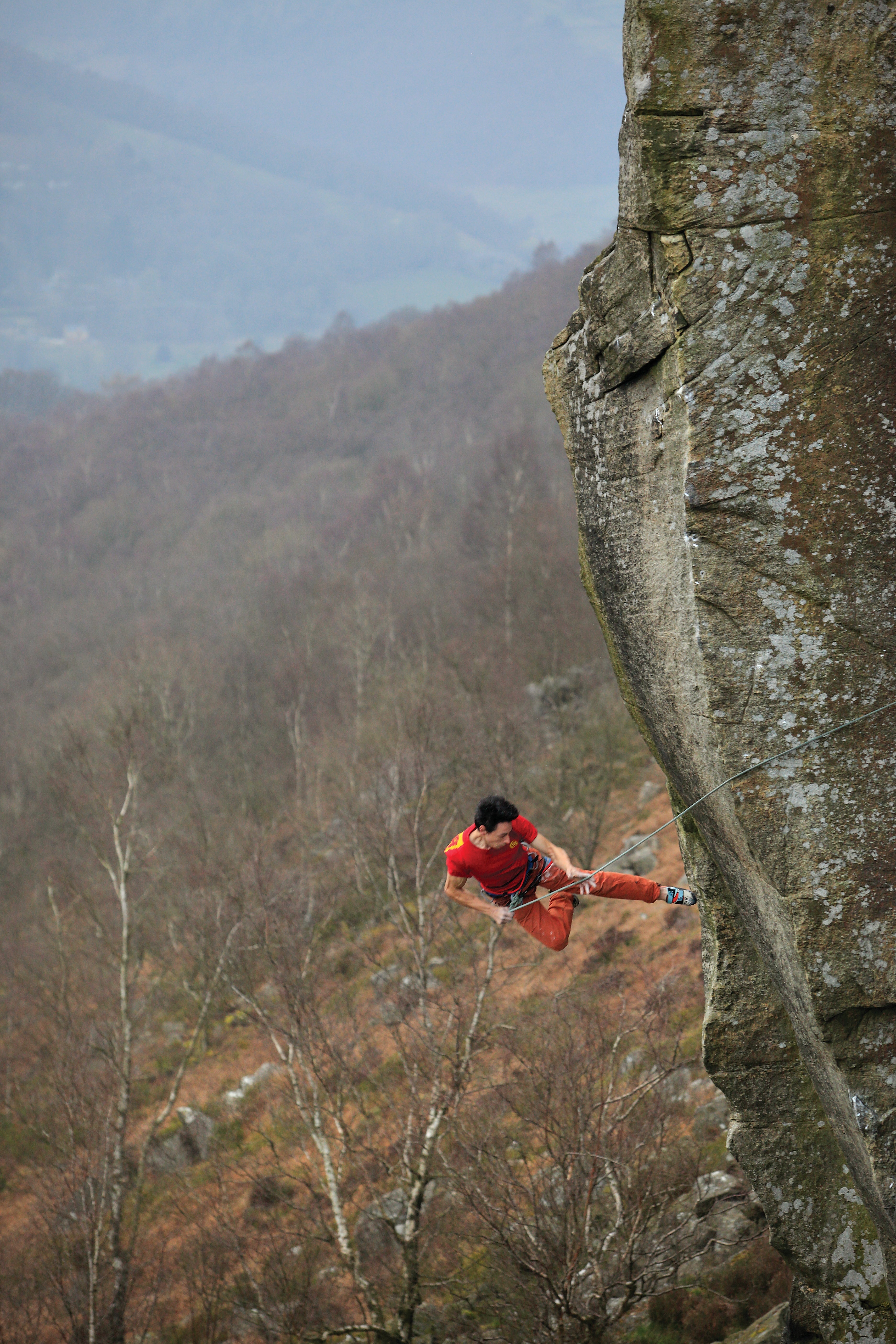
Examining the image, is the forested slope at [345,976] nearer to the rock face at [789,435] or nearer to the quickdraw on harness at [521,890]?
the quickdraw on harness at [521,890]

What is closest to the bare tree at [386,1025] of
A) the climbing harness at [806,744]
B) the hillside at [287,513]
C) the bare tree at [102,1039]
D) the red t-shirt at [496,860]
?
the bare tree at [102,1039]

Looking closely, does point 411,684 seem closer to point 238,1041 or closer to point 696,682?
point 238,1041

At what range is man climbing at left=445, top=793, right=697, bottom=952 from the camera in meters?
6.41

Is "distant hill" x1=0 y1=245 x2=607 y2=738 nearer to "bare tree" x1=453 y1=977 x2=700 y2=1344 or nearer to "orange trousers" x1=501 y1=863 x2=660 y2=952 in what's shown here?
"bare tree" x1=453 y1=977 x2=700 y2=1344

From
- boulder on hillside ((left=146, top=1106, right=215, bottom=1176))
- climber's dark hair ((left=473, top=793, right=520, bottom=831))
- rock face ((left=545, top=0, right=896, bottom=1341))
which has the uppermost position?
rock face ((left=545, top=0, right=896, bottom=1341))

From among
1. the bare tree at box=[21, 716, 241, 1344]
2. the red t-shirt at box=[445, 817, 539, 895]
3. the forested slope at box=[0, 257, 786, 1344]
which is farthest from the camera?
the bare tree at box=[21, 716, 241, 1344]

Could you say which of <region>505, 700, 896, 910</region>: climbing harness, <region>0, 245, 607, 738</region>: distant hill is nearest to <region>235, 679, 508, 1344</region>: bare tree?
<region>505, 700, 896, 910</region>: climbing harness

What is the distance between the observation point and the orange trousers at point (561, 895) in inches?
254

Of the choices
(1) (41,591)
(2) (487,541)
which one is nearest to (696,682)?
(2) (487,541)

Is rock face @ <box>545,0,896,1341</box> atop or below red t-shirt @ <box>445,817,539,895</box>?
atop

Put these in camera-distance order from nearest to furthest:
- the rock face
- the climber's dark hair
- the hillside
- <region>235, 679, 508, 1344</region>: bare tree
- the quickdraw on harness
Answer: the rock face → the climber's dark hair → the quickdraw on harness → <region>235, 679, 508, 1344</region>: bare tree → the hillside

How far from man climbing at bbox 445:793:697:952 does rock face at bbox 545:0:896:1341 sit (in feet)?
5.81

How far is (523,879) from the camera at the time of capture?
688 cm

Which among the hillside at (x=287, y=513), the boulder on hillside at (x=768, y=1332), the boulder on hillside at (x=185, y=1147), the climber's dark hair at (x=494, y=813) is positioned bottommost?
the boulder on hillside at (x=185, y=1147)
